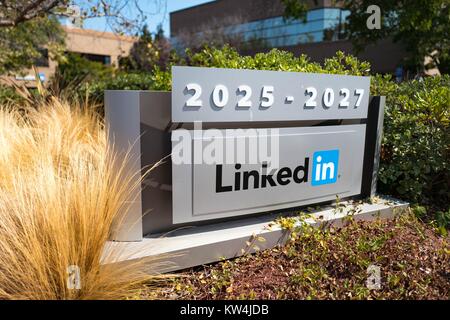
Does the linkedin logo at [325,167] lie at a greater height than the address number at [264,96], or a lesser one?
lesser

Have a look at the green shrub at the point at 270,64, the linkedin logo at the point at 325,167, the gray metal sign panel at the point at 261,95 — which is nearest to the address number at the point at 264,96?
the gray metal sign panel at the point at 261,95

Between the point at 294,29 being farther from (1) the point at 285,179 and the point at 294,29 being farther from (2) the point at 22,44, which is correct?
(1) the point at 285,179

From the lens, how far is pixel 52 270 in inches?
87.7

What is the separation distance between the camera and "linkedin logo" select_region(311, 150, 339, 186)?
3.48 metres

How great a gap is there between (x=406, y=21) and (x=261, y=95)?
26.6ft

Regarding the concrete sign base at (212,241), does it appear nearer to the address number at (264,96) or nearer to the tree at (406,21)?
the address number at (264,96)

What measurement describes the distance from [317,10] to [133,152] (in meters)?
31.2

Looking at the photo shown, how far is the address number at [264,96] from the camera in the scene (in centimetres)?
278

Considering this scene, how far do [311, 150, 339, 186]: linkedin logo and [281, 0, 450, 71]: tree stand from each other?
7370 mm

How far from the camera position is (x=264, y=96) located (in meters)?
3.06

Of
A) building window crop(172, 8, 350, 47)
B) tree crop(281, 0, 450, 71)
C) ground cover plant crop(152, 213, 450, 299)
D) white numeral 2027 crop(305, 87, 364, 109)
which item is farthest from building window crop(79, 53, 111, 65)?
ground cover plant crop(152, 213, 450, 299)

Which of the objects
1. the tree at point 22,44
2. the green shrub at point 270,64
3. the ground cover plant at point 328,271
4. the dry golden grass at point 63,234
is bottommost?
the ground cover plant at point 328,271

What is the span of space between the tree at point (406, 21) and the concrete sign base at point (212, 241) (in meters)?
7.76

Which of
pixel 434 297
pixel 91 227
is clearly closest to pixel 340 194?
pixel 434 297
